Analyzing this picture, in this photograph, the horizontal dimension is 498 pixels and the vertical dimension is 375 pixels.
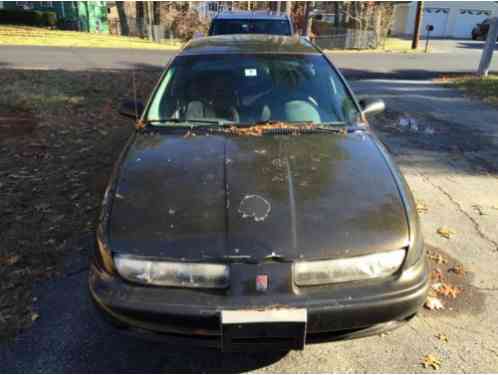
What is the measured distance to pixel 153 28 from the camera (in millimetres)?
26797

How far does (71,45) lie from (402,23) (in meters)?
34.7

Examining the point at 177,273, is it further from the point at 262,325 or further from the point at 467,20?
the point at 467,20

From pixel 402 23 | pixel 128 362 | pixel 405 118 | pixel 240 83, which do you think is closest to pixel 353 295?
pixel 128 362

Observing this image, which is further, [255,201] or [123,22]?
[123,22]

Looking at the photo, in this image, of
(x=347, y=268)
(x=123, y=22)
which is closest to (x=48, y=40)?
(x=123, y=22)

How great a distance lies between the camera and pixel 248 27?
30.3ft

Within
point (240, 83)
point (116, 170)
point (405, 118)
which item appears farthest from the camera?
point (405, 118)

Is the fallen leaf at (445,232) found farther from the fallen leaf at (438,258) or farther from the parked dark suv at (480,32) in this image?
the parked dark suv at (480,32)

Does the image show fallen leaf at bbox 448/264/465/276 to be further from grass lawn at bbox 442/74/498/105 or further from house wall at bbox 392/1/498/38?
house wall at bbox 392/1/498/38

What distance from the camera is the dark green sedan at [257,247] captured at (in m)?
1.98

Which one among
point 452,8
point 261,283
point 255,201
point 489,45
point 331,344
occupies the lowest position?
point 331,344

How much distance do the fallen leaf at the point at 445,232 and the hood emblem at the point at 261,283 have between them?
7.77 feet

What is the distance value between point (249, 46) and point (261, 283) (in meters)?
2.44

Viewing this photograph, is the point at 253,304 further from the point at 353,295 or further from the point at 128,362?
the point at 128,362
